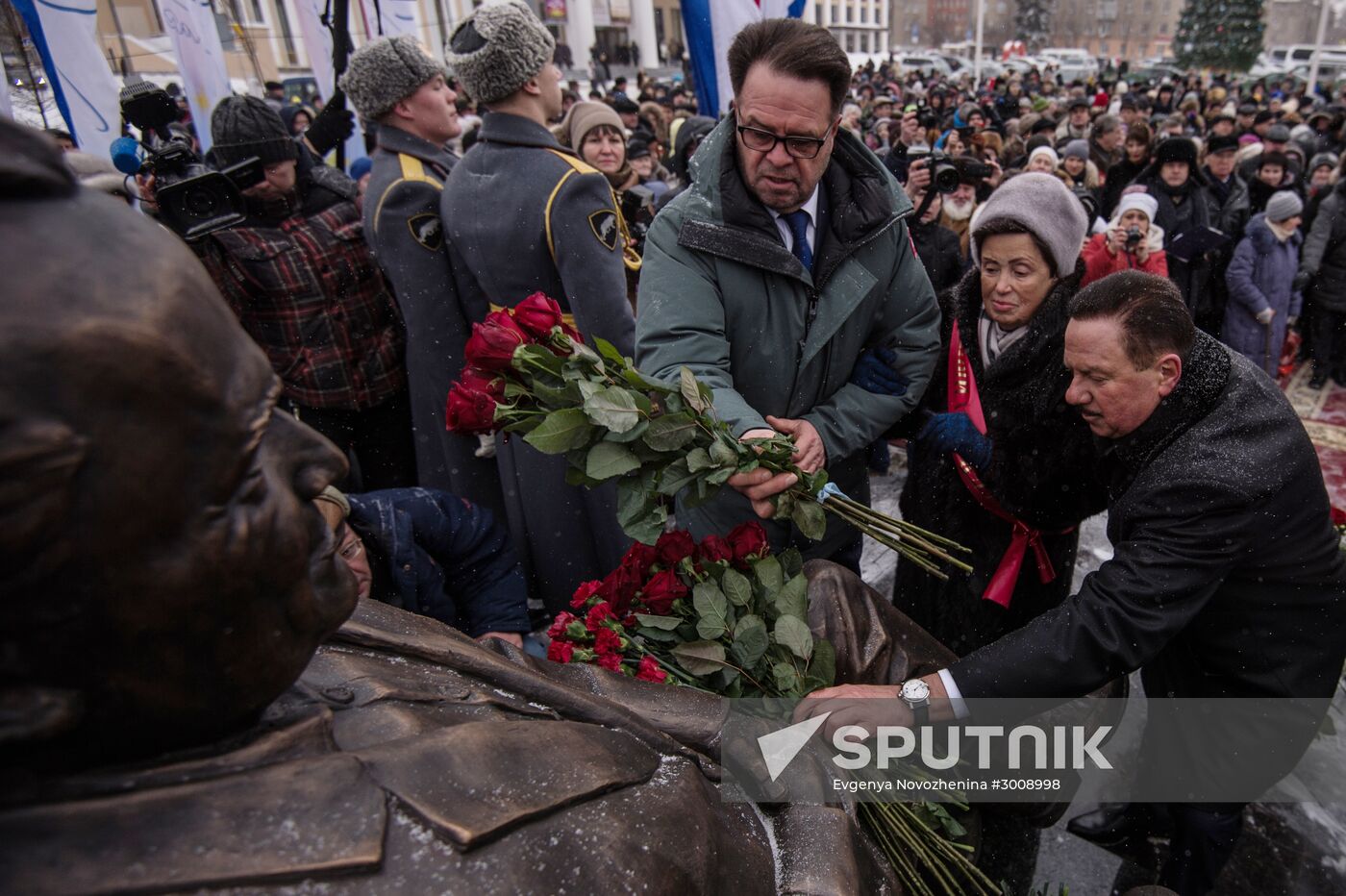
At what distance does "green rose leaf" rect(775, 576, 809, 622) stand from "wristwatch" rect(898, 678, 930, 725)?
0.26 m

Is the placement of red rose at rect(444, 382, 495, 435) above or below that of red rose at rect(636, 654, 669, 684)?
above

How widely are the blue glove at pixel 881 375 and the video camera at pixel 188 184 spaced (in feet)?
7.12

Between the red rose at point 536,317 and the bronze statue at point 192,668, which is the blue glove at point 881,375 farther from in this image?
the bronze statue at point 192,668

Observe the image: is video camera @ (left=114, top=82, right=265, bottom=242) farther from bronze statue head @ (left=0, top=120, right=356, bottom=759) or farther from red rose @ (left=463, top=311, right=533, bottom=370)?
bronze statue head @ (left=0, top=120, right=356, bottom=759)

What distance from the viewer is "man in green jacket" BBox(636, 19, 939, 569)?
6.77 ft

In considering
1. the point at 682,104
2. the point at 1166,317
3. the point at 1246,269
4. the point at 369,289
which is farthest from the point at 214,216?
the point at 682,104

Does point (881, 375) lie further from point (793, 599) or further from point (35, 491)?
point (35, 491)

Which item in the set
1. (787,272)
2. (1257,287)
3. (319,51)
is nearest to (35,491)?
(787,272)

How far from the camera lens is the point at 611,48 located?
45250 mm

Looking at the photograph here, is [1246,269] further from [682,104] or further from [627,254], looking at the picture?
[682,104]

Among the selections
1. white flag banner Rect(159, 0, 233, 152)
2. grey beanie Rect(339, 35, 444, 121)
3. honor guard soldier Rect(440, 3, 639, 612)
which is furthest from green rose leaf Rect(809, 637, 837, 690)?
white flag banner Rect(159, 0, 233, 152)

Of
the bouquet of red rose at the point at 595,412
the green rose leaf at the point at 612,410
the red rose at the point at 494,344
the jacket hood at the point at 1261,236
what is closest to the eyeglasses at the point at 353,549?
the bouquet of red rose at the point at 595,412

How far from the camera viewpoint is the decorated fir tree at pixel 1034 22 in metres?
56.5

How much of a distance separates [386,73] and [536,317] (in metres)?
2.01
